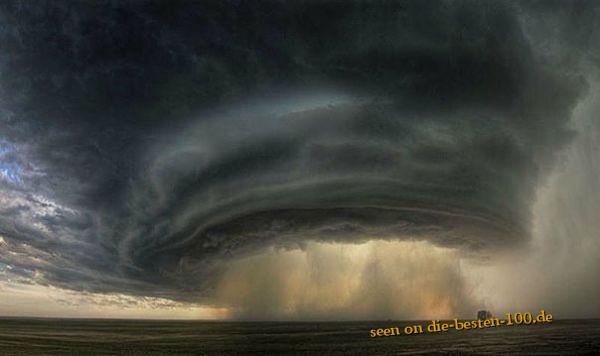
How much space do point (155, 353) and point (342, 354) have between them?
38.8m

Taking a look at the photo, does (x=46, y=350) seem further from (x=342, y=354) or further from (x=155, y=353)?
(x=342, y=354)

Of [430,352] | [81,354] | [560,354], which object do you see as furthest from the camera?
[81,354]

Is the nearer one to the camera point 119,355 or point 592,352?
point 592,352

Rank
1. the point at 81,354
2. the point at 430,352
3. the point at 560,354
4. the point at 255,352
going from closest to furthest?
the point at 560,354 → the point at 430,352 → the point at 81,354 → the point at 255,352

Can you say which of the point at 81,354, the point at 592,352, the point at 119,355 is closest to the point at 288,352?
the point at 119,355

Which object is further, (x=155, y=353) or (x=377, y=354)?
(x=155, y=353)

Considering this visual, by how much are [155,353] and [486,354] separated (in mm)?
64732

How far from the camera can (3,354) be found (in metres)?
78.9

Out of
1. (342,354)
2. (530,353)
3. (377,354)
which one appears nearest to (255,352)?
(342,354)

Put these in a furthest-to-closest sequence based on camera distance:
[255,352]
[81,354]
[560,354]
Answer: [255,352]
[81,354]
[560,354]

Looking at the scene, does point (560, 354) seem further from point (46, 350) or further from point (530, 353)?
point (46, 350)

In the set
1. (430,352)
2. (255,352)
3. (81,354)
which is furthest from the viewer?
(255,352)

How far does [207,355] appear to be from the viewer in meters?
86.1

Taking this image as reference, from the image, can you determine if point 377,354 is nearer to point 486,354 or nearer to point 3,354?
point 486,354
